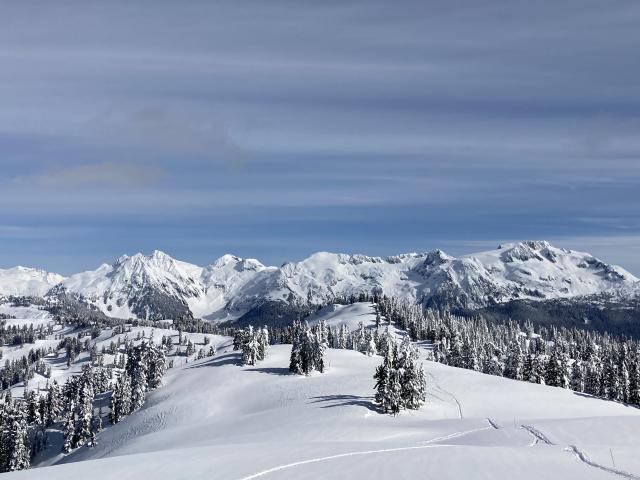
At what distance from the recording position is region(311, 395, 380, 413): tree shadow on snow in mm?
91062

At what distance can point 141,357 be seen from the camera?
138 m

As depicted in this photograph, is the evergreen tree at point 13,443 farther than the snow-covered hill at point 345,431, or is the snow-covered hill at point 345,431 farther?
the evergreen tree at point 13,443

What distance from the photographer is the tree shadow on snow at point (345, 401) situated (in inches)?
3585

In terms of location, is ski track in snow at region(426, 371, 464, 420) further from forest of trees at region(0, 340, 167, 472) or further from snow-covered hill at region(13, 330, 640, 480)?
forest of trees at region(0, 340, 167, 472)

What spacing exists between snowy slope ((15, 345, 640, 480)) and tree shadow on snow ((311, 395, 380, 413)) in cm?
19

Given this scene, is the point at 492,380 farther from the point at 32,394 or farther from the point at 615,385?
the point at 32,394

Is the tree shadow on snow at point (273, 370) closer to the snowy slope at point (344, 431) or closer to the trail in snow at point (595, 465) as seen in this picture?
the snowy slope at point (344, 431)

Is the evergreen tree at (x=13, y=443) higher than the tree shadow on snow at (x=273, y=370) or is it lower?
lower

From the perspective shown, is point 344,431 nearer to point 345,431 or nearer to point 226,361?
point 345,431

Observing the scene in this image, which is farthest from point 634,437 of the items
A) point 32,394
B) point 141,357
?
point 32,394

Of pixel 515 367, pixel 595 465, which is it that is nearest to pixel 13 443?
pixel 595 465

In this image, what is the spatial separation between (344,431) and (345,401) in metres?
27.7

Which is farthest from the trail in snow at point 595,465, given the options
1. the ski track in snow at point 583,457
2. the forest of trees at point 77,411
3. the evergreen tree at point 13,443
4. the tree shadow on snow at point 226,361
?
the tree shadow on snow at point 226,361

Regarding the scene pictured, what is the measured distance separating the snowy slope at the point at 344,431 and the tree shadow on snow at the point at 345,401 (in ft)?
0.64
